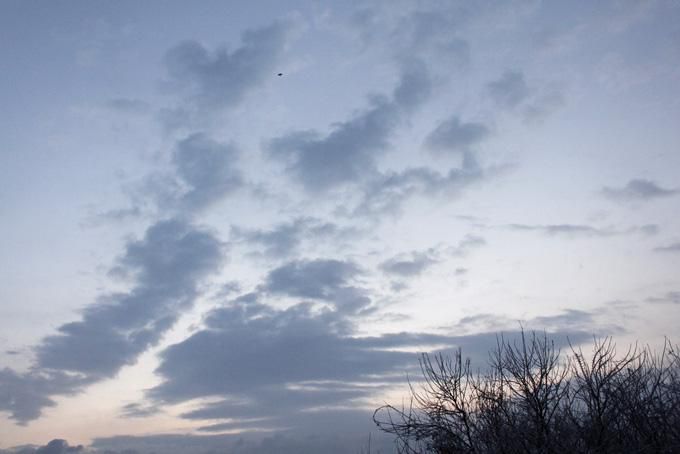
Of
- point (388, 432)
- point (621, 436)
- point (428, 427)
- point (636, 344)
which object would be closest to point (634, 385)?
point (636, 344)

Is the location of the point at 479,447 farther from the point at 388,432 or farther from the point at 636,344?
the point at 636,344

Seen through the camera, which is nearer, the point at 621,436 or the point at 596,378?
the point at 621,436

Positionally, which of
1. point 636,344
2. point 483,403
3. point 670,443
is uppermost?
point 636,344

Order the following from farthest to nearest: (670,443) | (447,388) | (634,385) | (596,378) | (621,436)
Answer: (447,388) < (634,385) < (596,378) < (621,436) < (670,443)

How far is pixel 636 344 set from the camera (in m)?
21.2

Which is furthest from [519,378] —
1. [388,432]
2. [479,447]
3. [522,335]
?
[388,432]

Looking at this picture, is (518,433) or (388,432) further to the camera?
(388,432)

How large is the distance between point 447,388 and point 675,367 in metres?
10.8

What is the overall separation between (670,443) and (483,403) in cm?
695

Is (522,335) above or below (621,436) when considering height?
above

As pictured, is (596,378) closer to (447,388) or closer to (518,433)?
(518,433)

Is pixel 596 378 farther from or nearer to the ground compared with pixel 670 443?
farther from the ground

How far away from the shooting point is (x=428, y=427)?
22.8 metres

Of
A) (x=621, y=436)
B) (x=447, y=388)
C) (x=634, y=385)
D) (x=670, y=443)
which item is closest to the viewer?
(x=670, y=443)
